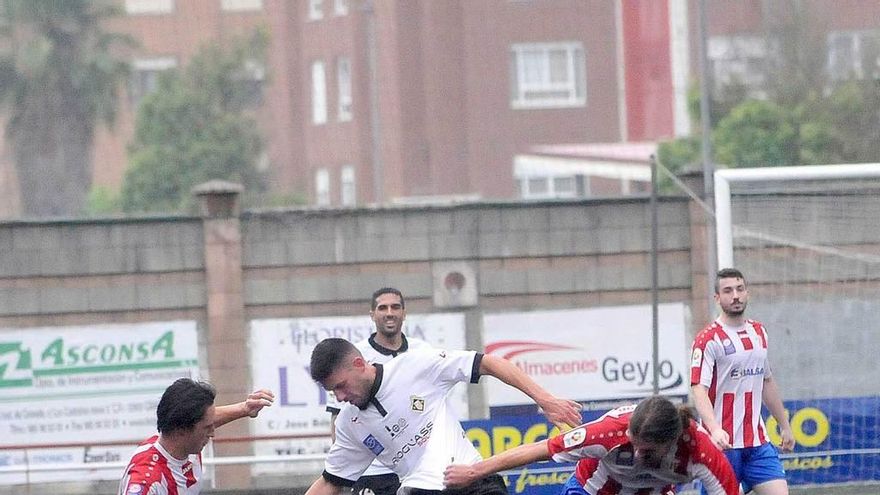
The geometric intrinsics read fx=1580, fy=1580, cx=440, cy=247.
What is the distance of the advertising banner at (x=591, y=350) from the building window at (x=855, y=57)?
15597 millimetres

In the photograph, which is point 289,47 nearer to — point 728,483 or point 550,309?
point 550,309

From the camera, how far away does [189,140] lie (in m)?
44.8

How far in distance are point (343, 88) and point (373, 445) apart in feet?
132

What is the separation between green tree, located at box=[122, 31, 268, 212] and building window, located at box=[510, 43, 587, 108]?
7.77 metres

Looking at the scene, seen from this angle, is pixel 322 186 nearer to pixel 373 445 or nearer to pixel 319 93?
pixel 319 93

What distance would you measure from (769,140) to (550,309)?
16962 millimetres

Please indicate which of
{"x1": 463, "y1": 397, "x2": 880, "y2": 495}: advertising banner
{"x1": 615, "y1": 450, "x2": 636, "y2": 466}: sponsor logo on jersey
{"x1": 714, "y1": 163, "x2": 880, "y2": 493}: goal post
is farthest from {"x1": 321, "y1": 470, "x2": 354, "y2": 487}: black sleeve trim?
{"x1": 714, "y1": 163, "x2": 880, "y2": 493}: goal post

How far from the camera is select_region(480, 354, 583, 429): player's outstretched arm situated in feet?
20.1

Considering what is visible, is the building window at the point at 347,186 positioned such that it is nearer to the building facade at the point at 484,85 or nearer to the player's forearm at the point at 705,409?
the building facade at the point at 484,85

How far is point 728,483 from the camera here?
640 centimetres

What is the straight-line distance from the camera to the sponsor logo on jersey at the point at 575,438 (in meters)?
6.25

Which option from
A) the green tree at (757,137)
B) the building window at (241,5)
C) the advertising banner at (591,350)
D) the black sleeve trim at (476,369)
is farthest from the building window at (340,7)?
the black sleeve trim at (476,369)

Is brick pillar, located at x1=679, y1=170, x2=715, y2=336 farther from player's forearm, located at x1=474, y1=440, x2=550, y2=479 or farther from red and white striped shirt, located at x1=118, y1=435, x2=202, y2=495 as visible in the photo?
red and white striped shirt, located at x1=118, y1=435, x2=202, y2=495

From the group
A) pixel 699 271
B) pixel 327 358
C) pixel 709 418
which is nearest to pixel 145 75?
pixel 699 271
